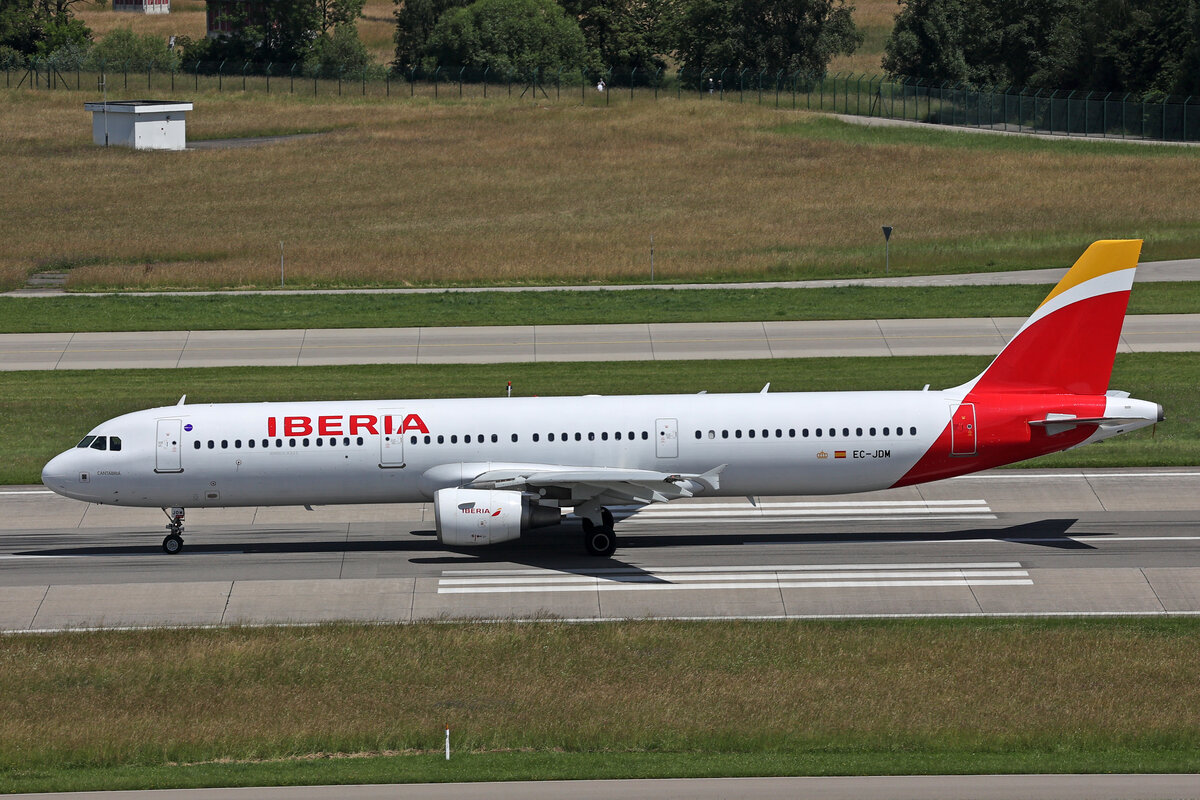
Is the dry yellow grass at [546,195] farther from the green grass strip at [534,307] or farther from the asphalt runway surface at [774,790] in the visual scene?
the asphalt runway surface at [774,790]

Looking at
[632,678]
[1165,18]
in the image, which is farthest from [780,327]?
[1165,18]

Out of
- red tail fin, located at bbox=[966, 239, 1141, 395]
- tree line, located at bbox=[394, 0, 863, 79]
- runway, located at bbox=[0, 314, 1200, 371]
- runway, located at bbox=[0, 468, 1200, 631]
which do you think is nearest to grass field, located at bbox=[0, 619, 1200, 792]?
runway, located at bbox=[0, 468, 1200, 631]

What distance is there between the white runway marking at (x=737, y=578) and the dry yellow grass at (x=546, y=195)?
3909cm

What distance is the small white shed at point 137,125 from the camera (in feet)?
384

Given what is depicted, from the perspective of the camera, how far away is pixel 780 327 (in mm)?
59031

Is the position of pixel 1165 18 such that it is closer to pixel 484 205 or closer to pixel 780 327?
pixel 484 205

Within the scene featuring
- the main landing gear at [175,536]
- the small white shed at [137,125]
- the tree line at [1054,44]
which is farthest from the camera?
the tree line at [1054,44]

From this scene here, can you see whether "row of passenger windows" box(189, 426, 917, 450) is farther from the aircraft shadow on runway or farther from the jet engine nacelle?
the aircraft shadow on runway

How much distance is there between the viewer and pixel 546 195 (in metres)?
101

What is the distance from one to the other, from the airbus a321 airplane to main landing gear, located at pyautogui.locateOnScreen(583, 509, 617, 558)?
0.05 m

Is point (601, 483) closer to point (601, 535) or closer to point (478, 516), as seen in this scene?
point (601, 535)

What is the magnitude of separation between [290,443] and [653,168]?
256 ft

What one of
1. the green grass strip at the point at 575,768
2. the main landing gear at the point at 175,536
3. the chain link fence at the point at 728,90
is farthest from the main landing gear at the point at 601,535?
the chain link fence at the point at 728,90

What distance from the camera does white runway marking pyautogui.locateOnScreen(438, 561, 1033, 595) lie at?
32250mm
